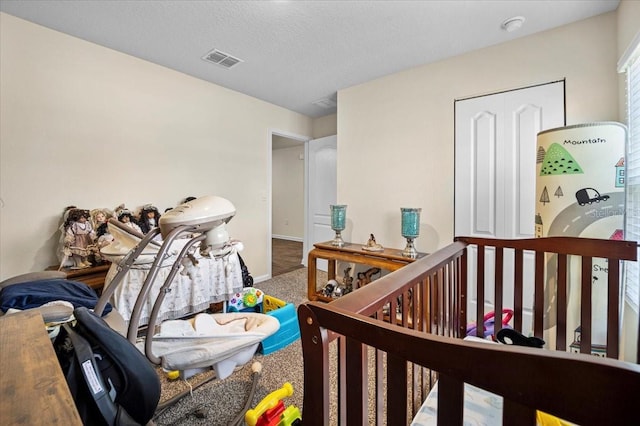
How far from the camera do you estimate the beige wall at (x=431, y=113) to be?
205cm

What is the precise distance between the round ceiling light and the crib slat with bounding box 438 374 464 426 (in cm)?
262

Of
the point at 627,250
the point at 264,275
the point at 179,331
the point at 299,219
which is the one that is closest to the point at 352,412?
the point at 179,331

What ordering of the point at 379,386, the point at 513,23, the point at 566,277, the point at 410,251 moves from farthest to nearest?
the point at 410,251
the point at 513,23
the point at 566,277
the point at 379,386

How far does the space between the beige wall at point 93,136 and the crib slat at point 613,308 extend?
3.34 m

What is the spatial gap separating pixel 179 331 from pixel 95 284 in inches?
55.0

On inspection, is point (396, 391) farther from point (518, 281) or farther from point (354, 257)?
point (354, 257)

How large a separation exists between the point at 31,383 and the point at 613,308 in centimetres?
197

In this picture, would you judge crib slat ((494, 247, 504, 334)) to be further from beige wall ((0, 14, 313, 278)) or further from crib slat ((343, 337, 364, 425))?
beige wall ((0, 14, 313, 278))

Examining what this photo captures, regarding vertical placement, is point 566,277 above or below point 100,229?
below

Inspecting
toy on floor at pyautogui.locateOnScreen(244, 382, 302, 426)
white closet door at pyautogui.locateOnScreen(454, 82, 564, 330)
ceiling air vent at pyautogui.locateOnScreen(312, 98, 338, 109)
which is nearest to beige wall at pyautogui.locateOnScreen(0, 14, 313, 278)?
ceiling air vent at pyautogui.locateOnScreen(312, 98, 338, 109)

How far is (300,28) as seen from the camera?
217cm

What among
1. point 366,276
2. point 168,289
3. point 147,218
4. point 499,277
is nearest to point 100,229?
point 147,218

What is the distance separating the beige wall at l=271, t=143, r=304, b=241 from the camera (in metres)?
6.79

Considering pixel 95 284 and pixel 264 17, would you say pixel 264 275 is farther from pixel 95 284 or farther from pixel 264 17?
pixel 264 17
